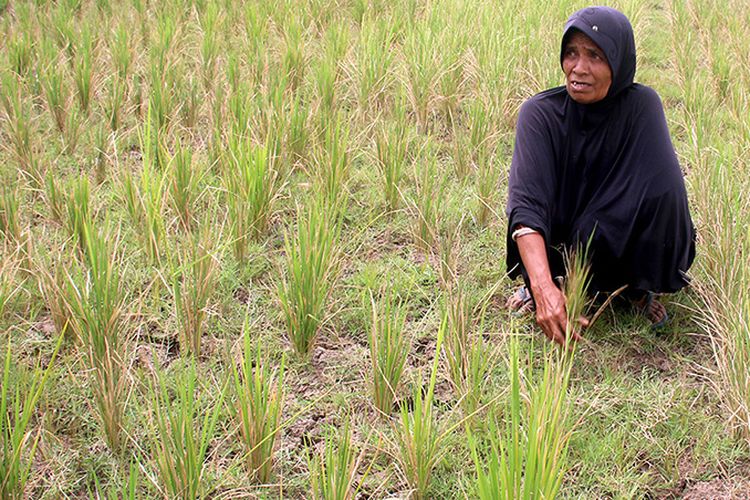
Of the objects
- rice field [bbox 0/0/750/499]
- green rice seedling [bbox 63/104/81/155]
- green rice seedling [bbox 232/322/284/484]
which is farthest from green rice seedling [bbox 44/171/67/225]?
green rice seedling [bbox 232/322/284/484]

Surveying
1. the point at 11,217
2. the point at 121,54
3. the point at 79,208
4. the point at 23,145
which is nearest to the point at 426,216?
the point at 79,208

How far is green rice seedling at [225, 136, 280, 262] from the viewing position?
9.75ft

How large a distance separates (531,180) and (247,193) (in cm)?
108

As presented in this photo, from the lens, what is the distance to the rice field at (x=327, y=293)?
6.64 ft

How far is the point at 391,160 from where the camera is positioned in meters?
3.37

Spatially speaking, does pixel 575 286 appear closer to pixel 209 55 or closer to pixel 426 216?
pixel 426 216

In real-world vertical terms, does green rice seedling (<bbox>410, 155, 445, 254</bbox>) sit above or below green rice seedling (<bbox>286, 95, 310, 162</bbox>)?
below

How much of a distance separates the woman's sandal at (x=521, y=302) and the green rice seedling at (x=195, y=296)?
40.5 inches

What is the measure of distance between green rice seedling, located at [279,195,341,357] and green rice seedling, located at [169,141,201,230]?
76 cm

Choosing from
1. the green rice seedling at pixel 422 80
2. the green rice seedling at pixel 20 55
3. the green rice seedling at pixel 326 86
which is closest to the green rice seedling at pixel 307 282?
the green rice seedling at pixel 326 86

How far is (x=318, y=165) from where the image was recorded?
3.23 metres

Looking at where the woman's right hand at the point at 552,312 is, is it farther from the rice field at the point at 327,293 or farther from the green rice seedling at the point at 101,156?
the green rice seedling at the point at 101,156

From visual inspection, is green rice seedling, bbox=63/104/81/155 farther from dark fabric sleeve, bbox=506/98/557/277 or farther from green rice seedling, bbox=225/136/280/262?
dark fabric sleeve, bbox=506/98/557/277

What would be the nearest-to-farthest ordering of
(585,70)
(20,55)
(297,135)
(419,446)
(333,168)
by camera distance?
(419,446), (585,70), (333,168), (297,135), (20,55)
